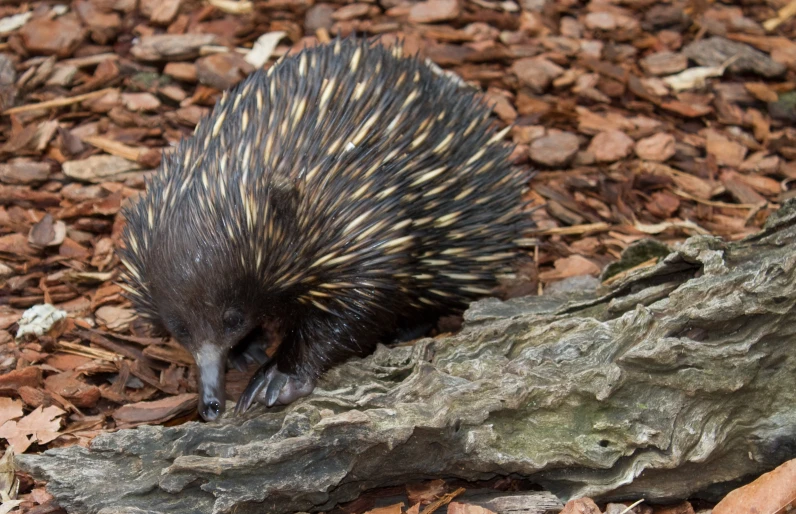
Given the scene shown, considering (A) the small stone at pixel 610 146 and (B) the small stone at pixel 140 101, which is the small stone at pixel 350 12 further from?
(A) the small stone at pixel 610 146

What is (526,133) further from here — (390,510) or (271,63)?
(390,510)

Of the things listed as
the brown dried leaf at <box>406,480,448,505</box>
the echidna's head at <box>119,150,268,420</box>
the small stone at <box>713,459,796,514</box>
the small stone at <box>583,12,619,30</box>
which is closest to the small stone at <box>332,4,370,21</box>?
the small stone at <box>583,12,619,30</box>

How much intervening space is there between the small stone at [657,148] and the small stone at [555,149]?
412mm

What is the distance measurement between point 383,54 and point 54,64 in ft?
9.02

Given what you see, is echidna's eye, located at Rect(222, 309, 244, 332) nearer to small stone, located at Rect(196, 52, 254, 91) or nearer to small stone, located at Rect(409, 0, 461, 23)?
small stone, located at Rect(196, 52, 254, 91)

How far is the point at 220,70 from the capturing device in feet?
18.6

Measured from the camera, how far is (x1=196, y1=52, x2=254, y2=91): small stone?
18.6 feet

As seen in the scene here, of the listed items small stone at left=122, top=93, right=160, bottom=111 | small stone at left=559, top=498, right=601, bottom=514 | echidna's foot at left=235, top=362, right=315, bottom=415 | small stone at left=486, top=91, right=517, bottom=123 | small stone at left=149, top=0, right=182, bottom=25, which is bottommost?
echidna's foot at left=235, top=362, right=315, bottom=415

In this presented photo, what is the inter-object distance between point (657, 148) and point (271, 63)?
2.61 metres

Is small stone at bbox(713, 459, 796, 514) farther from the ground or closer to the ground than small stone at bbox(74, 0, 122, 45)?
closer to the ground

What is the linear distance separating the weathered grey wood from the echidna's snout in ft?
0.64

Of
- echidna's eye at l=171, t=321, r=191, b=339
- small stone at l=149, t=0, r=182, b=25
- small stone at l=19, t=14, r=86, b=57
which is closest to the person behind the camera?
echidna's eye at l=171, t=321, r=191, b=339

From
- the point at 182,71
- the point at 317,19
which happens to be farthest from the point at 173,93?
the point at 317,19

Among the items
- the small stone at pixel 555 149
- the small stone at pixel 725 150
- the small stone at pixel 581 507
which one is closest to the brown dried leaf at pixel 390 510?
the small stone at pixel 581 507
